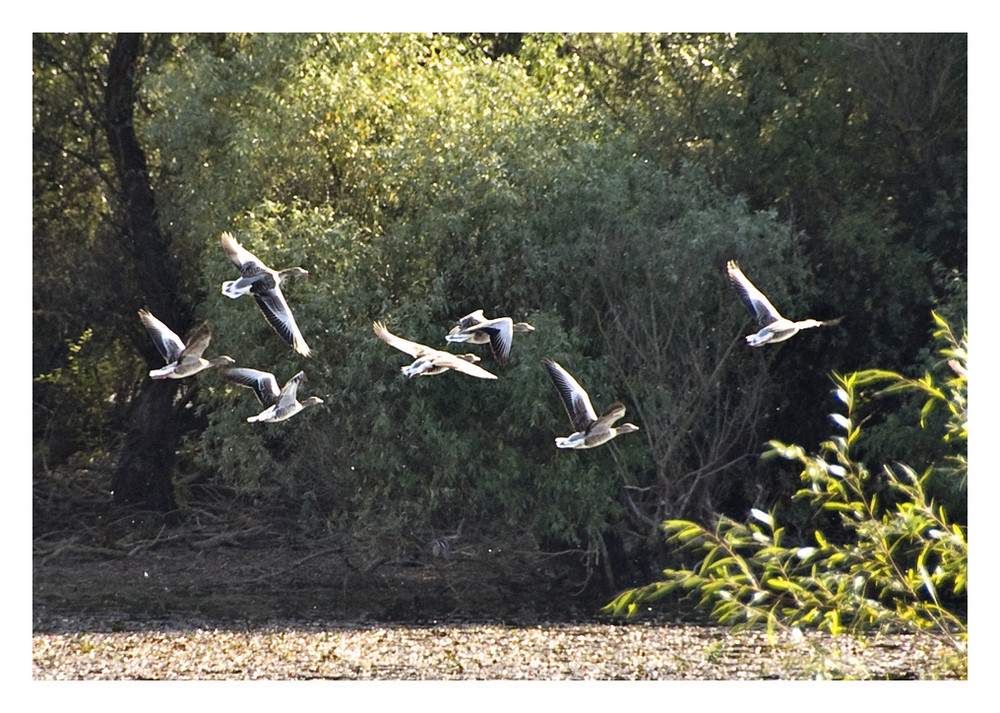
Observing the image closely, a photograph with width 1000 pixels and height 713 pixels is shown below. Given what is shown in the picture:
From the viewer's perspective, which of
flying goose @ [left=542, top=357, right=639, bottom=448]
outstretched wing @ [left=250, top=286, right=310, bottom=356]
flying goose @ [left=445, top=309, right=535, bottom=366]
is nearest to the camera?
flying goose @ [left=542, top=357, right=639, bottom=448]

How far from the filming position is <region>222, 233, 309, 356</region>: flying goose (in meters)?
8.11

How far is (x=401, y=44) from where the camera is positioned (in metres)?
11.9

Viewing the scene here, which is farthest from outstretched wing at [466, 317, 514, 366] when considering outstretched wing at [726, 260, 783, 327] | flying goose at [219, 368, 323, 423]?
outstretched wing at [726, 260, 783, 327]

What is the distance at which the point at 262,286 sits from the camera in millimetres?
8438

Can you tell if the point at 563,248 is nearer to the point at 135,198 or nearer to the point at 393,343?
the point at 393,343

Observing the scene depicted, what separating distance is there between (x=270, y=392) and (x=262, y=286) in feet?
7.03

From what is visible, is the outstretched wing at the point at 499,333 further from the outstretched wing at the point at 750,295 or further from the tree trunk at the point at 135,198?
the tree trunk at the point at 135,198

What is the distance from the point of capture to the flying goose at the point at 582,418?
332 inches

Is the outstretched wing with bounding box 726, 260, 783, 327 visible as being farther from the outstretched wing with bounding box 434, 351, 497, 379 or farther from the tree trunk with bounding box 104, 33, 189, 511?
the tree trunk with bounding box 104, 33, 189, 511

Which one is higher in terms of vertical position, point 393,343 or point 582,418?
point 393,343

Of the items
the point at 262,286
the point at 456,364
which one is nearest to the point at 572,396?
the point at 456,364

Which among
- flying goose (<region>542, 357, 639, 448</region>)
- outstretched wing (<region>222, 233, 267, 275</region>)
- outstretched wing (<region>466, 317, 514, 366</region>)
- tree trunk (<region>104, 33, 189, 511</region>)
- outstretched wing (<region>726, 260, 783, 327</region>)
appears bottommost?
flying goose (<region>542, 357, 639, 448</region>)
